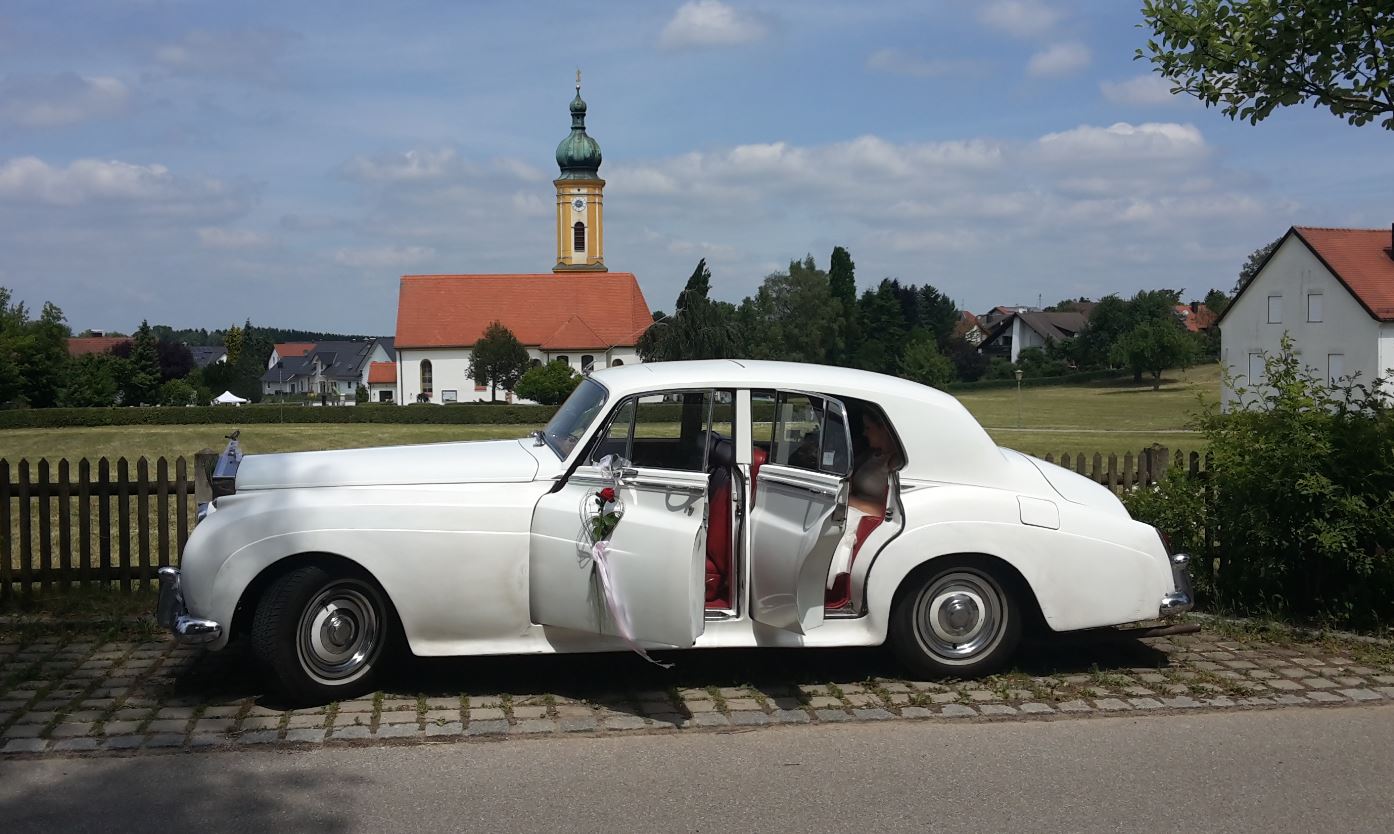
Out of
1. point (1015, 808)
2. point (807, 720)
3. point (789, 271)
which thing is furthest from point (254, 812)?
point (789, 271)

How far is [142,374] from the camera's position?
82250mm

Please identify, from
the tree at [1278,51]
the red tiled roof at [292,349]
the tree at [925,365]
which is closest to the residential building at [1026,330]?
the tree at [925,365]

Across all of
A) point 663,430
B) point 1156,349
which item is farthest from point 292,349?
point 663,430

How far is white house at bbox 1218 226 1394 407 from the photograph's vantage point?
176 feet

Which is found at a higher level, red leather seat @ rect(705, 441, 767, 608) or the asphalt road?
red leather seat @ rect(705, 441, 767, 608)

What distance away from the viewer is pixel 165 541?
8609 mm

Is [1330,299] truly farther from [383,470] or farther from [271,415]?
[383,470]

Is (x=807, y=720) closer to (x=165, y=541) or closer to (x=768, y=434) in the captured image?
(x=768, y=434)

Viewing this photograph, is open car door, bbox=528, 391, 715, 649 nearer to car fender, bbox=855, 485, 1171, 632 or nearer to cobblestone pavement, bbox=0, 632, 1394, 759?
cobblestone pavement, bbox=0, 632, 1394, 759

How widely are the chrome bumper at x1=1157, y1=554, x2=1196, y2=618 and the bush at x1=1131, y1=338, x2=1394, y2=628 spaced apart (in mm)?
1476

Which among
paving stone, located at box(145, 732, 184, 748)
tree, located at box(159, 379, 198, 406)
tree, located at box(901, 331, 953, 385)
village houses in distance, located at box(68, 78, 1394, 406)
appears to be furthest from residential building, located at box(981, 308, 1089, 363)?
paving stone, located at box(145, 732, 184, 748)

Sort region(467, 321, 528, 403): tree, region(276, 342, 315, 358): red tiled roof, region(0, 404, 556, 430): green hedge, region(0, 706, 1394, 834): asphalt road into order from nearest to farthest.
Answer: region(0, 706, 1394, 834): asphalt road → region(0, 404, 556, 430): green hedge → region(467, 321, 528, 403): tree → region(276, 342, 315, 358): red tiled roof

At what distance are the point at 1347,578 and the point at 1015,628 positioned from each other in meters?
2.90

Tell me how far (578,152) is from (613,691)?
97635 mm
